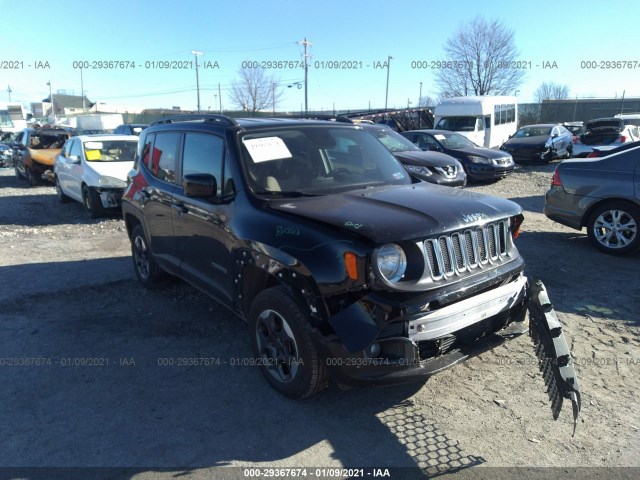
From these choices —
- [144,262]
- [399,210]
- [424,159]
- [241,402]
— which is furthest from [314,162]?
[424,159]

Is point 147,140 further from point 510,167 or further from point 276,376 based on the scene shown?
point 510,167

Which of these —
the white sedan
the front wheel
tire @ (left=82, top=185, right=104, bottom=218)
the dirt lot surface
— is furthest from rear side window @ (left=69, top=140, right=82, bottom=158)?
the dirt lot surface

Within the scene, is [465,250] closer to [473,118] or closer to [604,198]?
[604,198]

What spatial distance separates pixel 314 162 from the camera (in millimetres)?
4008

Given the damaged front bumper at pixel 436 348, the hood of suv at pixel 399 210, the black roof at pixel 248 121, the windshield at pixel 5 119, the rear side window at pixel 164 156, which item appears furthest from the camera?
the windshield at pixel 5 119

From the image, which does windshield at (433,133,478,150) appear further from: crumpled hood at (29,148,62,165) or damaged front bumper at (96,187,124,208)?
crumpled hood at (29,148,62,165)

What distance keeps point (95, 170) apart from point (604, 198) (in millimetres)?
9249

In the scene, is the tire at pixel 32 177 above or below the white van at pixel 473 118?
below

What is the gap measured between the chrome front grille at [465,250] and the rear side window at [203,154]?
186 centimetres

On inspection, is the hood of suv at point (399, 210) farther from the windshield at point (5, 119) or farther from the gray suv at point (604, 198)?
the windshield at point (5, 119)

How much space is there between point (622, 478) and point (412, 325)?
4.62ft

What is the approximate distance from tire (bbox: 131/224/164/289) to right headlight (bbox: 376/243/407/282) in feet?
11.0

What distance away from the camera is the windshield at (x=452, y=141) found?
1463 cm

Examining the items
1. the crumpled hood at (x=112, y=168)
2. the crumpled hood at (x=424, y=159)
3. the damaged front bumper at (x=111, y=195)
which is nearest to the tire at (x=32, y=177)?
the crumpled hood at (x=112, y=168)
